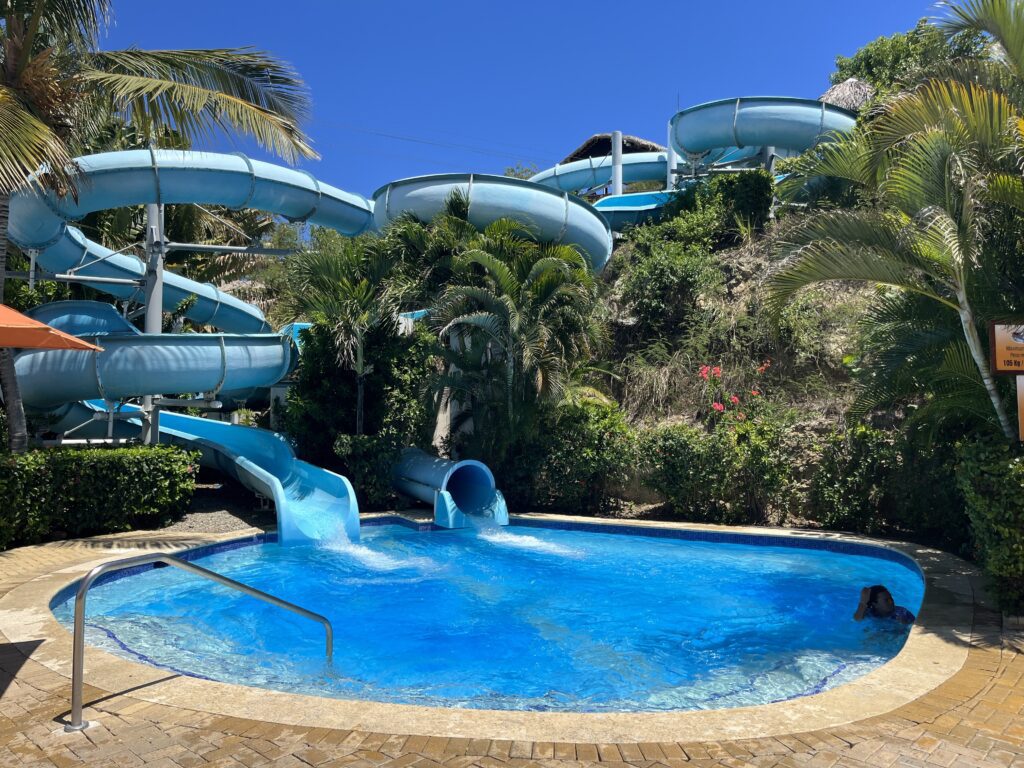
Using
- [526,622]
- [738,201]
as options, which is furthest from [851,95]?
[526,622]

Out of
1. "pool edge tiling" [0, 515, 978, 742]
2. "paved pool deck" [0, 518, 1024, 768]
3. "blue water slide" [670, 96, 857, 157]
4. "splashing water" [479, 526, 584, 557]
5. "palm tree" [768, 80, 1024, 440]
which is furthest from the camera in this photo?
"blue water slide" [670, 96, 857, 157]

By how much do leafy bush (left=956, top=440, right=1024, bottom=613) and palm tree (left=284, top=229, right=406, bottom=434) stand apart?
9183 millimetres

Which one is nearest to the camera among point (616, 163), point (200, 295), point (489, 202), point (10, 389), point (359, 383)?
point (10, 389)

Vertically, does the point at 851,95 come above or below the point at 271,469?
above

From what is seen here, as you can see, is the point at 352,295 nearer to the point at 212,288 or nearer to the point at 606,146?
the point at 212,288

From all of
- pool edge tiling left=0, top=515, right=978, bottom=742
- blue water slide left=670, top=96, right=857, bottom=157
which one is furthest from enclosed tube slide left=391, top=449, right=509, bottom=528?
blue water slide left=670, top=96, right=857, bottom=157

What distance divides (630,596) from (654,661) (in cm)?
215

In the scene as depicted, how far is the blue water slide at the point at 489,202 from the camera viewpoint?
14.2 meters

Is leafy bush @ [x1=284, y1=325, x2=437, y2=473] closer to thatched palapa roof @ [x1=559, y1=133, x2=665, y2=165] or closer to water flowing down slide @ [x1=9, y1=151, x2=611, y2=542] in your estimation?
water flowing down slide @ [x1=9, y1=151, x2=611, y2=542]

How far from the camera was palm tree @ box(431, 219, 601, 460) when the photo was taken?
12.5m

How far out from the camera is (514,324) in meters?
12.3

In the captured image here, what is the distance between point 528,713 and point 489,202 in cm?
1131

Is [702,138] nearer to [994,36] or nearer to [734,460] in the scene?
[734,460]

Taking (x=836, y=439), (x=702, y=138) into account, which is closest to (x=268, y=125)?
(x=836, y=439)
